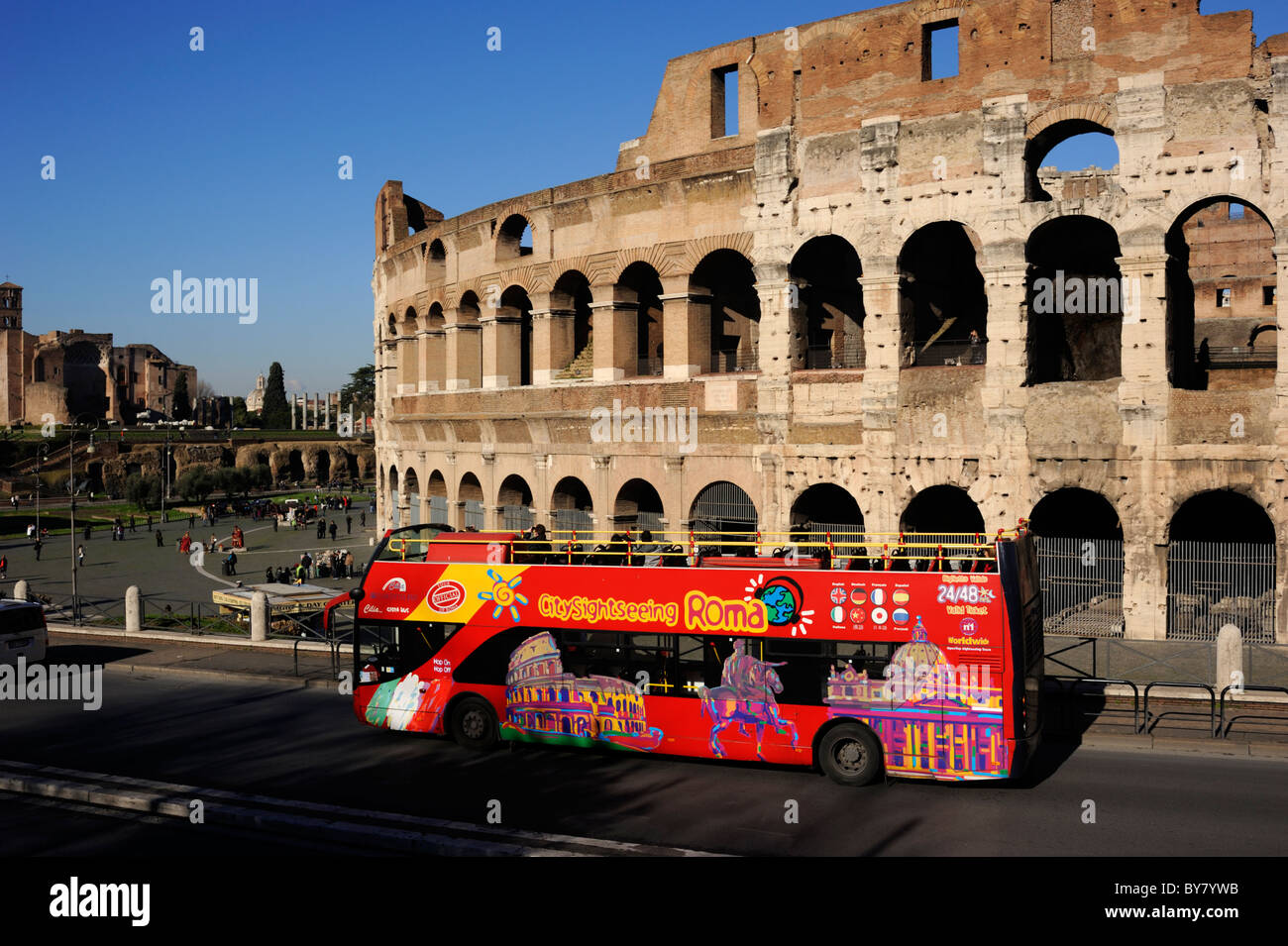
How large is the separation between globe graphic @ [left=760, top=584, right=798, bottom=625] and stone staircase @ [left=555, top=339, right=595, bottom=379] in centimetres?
1596

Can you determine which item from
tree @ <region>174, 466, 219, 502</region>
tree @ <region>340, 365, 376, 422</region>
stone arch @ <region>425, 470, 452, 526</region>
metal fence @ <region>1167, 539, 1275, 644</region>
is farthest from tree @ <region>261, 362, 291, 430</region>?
metal fence @ <region>1167, 539, 1275, 644</region>

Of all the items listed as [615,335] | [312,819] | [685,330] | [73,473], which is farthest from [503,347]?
[73,473]

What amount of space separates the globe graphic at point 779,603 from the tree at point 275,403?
453 feet

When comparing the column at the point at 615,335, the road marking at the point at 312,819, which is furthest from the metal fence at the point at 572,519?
the road marking at the point at 312,819

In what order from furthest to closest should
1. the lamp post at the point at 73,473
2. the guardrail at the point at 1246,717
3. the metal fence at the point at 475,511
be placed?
the metal fence at the point at 475,511 < the lamp post at the point at 73,473 < the guardrail at the point at 1246,717

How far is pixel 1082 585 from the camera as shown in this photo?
22.6 m

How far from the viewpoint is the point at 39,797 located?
13828 millimetres

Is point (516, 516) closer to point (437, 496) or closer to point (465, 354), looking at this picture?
point (437, 496)

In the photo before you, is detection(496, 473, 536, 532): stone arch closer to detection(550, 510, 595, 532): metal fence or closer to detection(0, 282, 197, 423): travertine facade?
detection(550, 510, 595, 532): metal fence

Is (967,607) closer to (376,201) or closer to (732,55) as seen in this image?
(732,55)

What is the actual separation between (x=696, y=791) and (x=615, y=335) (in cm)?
1646

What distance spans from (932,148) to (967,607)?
13288mm

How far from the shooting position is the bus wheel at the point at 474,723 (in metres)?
15.6

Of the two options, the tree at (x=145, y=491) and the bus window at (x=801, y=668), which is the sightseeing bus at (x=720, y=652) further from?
the tree at (x=145, y=491)
